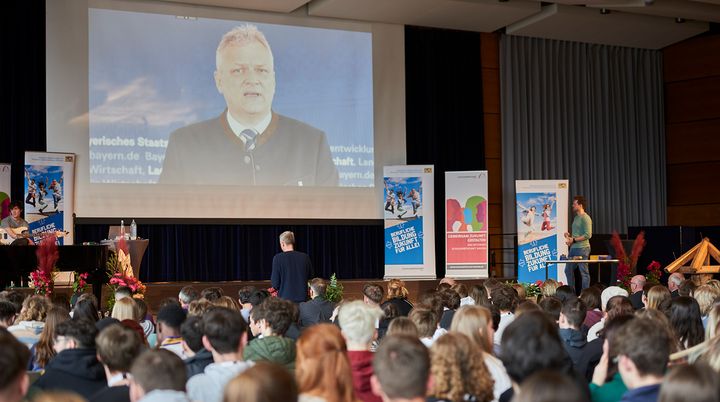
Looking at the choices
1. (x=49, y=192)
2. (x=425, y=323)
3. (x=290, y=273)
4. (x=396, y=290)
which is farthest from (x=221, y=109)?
(x=425, y=323)

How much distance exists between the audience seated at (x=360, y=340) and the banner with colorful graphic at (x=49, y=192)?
28.1 ft

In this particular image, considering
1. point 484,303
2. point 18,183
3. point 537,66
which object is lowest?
point 484,303

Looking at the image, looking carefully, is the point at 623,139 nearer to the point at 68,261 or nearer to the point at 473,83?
the point at 473,83

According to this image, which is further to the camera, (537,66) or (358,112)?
(537,66)

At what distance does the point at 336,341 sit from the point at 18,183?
9970 millimetres

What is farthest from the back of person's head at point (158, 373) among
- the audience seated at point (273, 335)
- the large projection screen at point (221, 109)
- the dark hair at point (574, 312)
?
the large projection screen at point (221, 109)

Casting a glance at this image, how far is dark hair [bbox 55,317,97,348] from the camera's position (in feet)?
11.4

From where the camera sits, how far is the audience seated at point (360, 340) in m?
3.29

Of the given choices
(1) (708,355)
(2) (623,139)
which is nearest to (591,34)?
(2) (623,139)

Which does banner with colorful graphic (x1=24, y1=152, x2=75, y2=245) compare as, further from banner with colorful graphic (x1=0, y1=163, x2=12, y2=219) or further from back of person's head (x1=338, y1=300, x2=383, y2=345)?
back of person's head (x1=338, y1=300, x2=383, y2=345)

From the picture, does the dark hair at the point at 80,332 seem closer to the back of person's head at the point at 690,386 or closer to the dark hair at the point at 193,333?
the dark hair at the point at 193,333

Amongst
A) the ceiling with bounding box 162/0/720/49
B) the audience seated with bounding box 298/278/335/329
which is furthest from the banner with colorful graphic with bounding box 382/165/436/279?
the audience seated with bounding box 298/278/335/329

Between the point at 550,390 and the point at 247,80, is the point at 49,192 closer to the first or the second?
the point at 247,80

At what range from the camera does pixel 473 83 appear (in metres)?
14.9
